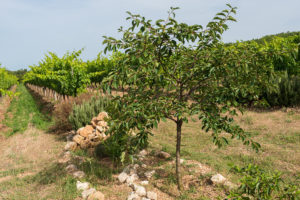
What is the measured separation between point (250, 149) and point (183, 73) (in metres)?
4.16

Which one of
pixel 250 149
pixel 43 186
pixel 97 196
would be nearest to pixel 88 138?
pixel 43 186

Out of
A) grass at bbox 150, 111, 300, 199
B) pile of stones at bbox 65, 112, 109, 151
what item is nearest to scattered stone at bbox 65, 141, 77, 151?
pile of stones at bbox 65, 112, 109, 151

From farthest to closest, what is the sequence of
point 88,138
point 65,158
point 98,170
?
point 88,138 → point 65,158 → point 98,170

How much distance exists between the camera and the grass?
17.1ft

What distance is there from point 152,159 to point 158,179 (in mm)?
1026

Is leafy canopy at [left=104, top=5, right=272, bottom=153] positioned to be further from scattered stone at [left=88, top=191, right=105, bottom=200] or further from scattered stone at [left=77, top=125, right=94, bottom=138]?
scattered stone at [left=77, top=125, right=94, bottom=138]

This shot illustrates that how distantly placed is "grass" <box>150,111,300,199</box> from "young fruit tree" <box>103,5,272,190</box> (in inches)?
65.6

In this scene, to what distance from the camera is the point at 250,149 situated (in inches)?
250

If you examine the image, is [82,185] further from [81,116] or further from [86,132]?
[81,116]

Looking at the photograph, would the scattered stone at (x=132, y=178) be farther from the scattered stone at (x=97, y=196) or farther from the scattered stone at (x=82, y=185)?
the scattered stone at (x=82, y=185)

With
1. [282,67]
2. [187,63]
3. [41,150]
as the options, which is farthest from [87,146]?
[282,67]

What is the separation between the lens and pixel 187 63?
139 inches

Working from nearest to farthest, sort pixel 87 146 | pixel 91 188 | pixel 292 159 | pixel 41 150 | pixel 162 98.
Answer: pixel 162 98, pixel 91 188, pixel 292 159, pixel 87 146, pixel 41 150

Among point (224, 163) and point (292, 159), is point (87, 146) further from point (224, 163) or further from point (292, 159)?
point (292, 159)
